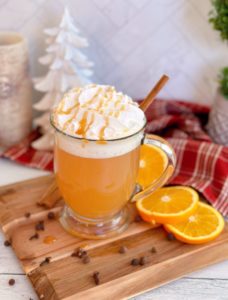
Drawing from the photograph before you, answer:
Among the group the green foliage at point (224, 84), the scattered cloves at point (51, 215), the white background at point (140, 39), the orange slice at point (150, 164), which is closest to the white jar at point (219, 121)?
the green foliage at point (224, 84)

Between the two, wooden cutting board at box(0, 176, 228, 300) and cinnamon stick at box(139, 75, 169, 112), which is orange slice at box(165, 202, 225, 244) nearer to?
wooden cutting board at box(0, 176, 228, 300)

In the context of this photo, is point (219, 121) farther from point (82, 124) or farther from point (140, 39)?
point (82, 124)

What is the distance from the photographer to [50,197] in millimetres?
975

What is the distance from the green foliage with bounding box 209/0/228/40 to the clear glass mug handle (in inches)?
13.5

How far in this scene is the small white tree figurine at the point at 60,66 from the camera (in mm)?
1082

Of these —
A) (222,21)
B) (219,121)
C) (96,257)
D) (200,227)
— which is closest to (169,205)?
(200,227)

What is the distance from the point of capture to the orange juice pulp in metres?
0.83

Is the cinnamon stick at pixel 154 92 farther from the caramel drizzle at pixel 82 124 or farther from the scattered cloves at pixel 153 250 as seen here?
the scattered cloves at pixel 153 250

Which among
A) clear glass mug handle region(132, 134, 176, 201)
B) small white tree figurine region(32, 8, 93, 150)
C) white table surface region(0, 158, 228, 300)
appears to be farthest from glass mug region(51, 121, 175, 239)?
small white tree figurine region(32, 8, 93, 150)

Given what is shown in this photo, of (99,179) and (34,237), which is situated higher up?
(99,179)

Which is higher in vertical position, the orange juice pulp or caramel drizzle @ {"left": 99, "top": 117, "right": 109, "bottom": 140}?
caramel drizzle @ {"left": 99, "top": 117, "right": 109, "bottom": 140}

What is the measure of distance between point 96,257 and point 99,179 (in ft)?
0.44

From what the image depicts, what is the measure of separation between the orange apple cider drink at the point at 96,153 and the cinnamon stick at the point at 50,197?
55 mm

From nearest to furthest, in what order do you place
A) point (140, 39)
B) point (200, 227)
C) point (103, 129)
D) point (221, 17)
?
point (103, 129)
point (200, 227)
point (221, 17)
point (140, 39)
